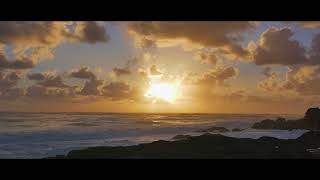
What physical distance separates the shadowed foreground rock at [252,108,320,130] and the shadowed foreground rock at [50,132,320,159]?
98 millimetres

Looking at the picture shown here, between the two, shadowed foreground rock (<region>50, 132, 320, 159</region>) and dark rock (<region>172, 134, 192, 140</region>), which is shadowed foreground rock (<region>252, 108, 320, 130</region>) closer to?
shadowed foreground rock (<region>50, 132, 320, 159</region>)

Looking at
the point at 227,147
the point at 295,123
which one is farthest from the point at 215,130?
the point at 295,123

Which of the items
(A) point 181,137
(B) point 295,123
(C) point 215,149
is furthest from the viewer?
(B) point 295,123

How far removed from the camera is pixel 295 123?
4223 millimetres

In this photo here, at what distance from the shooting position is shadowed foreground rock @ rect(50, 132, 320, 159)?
3.59 metres

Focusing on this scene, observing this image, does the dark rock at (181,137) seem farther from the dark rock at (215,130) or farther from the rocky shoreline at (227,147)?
the dark rock at (215,130)

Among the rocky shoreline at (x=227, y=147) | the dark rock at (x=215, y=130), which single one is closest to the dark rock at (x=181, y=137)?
the rocky shoreline at (x=227, y=147)

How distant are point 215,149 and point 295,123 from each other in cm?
104

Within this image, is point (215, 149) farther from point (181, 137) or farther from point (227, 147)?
point (181, 137)

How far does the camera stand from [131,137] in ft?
13.0

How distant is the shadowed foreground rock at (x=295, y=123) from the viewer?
410cm
